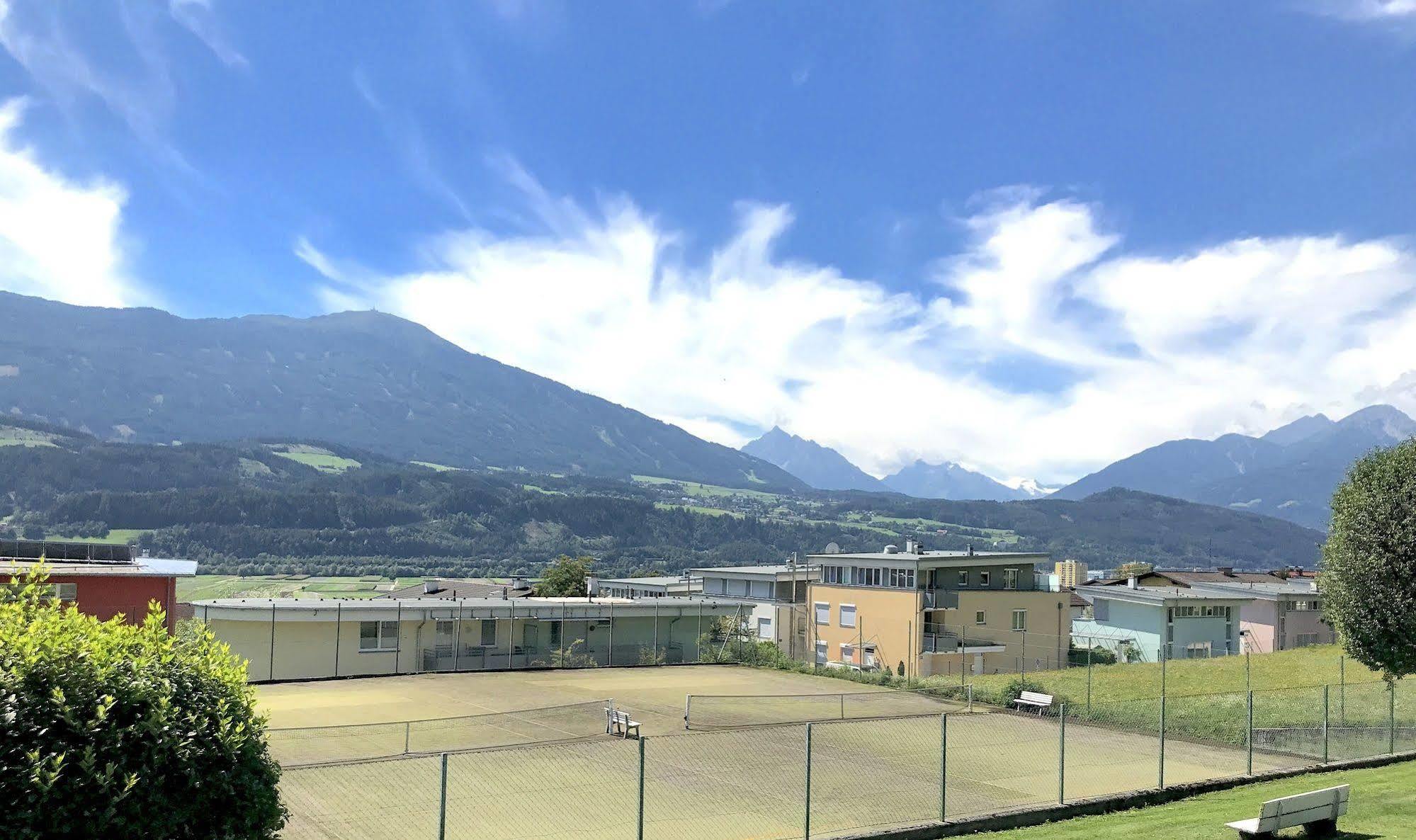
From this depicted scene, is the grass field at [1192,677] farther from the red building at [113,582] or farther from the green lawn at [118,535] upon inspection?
the green lawn at [118,535]

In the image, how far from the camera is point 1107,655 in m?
52.2

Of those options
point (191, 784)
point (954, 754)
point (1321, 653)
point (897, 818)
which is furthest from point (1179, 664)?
point (191, 784)

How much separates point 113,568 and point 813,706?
23337 millimetres

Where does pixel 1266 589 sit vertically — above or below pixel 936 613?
above

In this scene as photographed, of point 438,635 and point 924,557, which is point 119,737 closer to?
point 438,635

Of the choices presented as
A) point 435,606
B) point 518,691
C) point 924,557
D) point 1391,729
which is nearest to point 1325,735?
point 1391,729

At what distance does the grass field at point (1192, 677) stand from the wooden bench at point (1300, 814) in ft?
53.1

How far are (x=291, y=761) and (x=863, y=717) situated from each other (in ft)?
45.7

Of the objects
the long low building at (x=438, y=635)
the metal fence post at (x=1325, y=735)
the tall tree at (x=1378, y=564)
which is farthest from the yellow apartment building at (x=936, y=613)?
the tall tree at (x=1378, y=564)

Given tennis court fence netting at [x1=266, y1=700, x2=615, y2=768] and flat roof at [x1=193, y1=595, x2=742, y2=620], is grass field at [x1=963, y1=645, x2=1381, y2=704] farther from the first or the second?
flat roof at [x1=193, y1=595, x2=742, y2=620]

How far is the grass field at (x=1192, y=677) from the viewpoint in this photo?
31.5 m

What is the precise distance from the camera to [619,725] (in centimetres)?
2214

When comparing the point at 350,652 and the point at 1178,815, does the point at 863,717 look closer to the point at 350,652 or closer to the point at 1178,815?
the point at 1178,815

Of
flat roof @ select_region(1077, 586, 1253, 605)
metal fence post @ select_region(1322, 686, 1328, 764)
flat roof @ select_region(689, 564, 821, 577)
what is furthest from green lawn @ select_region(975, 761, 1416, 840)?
flat roof @ select_region(689, 564, 821, 577)
